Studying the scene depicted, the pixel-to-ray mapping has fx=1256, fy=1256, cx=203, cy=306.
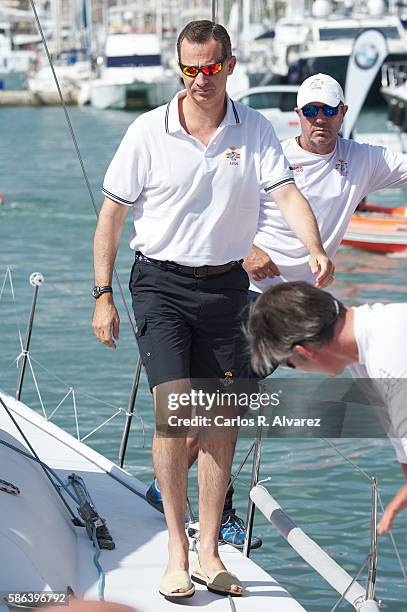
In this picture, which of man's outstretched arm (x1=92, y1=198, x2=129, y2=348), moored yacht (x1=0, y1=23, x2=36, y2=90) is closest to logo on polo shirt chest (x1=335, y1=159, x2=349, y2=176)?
man's outstretched arm (x1=92, y1=198, x2=129, y2=348)

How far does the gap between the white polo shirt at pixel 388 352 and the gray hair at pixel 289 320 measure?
10cm

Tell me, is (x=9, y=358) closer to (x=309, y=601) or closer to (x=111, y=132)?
(x=309, y=601)

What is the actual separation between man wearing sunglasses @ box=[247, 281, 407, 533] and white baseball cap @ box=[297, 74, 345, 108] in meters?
1.96

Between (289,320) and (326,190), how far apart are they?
214 centimetres

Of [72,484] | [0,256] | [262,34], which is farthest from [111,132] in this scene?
[72,484]

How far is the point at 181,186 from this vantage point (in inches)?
164

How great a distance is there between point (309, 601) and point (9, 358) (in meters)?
A: 5.38

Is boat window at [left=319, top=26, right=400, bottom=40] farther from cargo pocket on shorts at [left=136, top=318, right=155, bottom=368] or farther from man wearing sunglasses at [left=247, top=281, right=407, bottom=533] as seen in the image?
man wearing sunglasses at [left=247, top=281, right=407, bottom=533]

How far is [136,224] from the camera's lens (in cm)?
428

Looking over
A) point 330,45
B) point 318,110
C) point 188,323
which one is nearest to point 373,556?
point 188,323

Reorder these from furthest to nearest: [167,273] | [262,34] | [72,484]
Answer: [262,34], [72,484], [167,273]

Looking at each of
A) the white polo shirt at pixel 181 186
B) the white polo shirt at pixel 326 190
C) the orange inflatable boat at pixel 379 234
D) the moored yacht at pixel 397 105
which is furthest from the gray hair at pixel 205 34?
the moored yacht at pixel 397 105

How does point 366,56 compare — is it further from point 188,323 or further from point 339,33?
point 339,33

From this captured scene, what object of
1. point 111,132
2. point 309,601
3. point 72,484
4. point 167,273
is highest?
point 167,273
